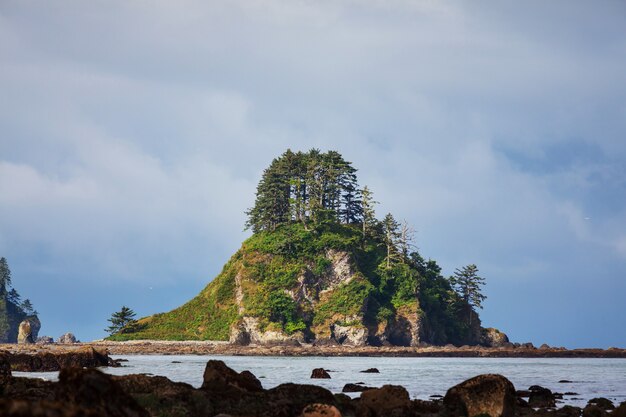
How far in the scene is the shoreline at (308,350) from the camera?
111 m

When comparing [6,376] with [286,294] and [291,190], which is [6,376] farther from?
[291,190]

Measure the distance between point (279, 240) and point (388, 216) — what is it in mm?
24457

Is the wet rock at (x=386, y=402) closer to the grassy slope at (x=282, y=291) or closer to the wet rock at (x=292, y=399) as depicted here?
the wet rock at (x=292, y=399)

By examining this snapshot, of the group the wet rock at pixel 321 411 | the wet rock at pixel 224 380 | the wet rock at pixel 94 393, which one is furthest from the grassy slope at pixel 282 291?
the wet rock at pixel 94 393

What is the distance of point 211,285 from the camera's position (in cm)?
14812

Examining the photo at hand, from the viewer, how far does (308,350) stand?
375 feet

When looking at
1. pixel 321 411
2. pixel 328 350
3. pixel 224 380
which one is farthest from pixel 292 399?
pixel 328 350

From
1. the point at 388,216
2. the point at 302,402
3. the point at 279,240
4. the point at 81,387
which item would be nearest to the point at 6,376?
the point at 302,402

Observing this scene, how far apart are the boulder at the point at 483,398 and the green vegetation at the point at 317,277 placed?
332 feet

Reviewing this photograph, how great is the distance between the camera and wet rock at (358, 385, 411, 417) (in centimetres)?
2350

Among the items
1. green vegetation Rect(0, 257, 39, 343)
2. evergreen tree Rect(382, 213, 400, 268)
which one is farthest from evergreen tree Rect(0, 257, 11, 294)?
evergreen tree Rect(382, 213, 400, 268)

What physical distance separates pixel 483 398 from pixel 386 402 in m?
3.42

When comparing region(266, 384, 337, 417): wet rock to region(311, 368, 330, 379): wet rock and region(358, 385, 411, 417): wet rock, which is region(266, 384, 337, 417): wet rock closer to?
region(358, 385, 411, 417): wet rock

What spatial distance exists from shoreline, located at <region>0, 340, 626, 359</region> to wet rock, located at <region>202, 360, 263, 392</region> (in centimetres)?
8284
